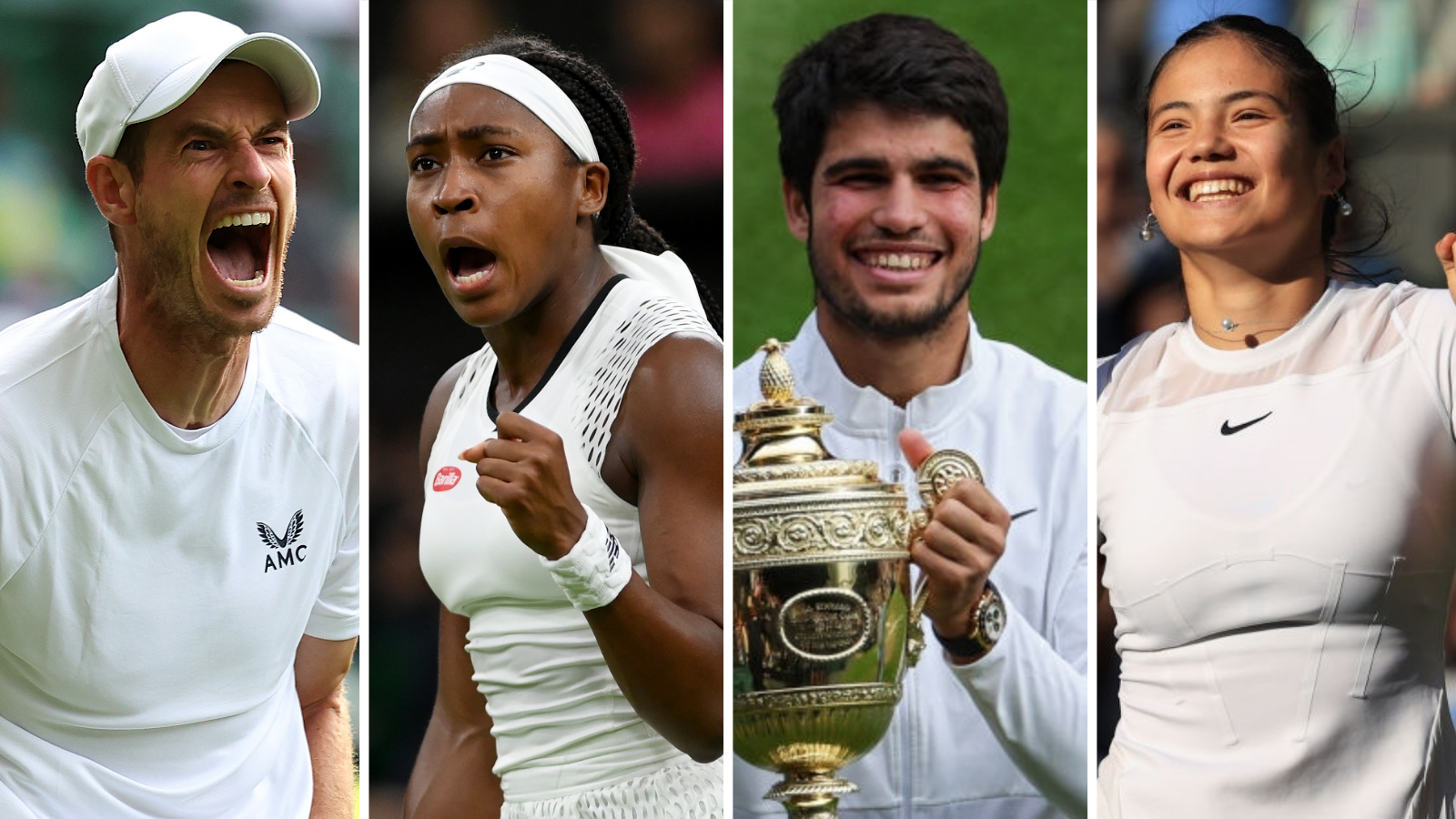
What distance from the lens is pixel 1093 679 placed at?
468 centimetres

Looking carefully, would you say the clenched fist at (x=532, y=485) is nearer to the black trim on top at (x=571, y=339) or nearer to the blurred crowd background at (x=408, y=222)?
the black trim on top at (x=571, y=339)

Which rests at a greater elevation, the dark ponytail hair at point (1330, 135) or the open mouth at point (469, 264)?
the dark ponytail hair at point (1330, 135)

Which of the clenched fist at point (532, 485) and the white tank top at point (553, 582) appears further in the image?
the white tank top at point (553, 582)

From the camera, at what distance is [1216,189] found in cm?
466

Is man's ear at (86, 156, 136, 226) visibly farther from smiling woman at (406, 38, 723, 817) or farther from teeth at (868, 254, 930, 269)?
teeth at (868, 254, 930, 269)

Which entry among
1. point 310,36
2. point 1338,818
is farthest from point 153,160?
point 1338,818

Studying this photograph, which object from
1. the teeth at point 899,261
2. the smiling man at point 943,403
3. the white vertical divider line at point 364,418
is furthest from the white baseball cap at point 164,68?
the teeth at point 899,261

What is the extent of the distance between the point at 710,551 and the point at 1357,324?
1713 millimetres

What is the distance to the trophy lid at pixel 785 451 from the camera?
463 centimetres

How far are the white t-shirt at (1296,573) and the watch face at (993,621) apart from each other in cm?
29

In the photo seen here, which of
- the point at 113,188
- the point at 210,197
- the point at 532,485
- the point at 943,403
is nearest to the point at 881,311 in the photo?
the point at 943,403

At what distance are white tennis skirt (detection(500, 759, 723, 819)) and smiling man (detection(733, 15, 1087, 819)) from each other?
0.09m

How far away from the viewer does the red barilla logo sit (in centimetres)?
465

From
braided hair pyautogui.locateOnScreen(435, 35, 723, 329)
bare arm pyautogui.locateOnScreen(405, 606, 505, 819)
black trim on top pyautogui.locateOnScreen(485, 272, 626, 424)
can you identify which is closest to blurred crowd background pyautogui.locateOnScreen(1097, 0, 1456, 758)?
braided hair pyautogui.locateOnScreen(435, 35, 723, 329)
